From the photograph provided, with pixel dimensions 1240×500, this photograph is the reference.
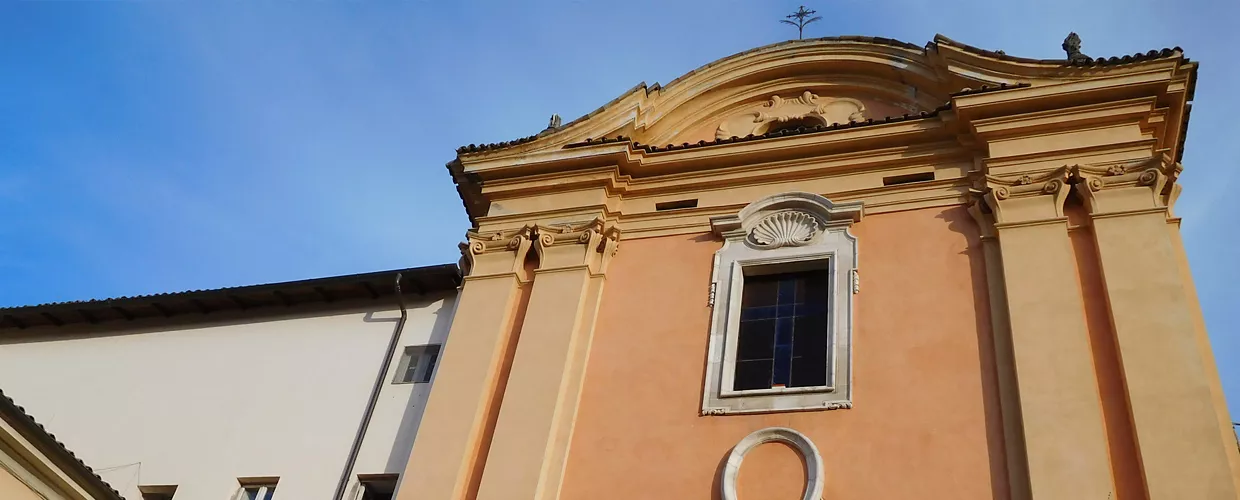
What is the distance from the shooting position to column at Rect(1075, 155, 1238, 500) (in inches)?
379

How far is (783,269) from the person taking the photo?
13508 millimetres

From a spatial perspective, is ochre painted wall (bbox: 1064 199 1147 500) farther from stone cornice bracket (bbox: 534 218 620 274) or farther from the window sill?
stone cornice bracket (bbox: 534 218 620 274)

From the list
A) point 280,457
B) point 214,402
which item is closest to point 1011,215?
point 280,457

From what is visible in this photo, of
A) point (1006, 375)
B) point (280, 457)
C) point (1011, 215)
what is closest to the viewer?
point (1006, 375)

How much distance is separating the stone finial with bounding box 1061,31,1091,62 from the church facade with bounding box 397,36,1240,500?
0.06m

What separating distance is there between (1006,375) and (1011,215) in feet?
7.28

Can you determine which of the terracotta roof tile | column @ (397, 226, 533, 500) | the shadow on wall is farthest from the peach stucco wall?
the shadow on wall

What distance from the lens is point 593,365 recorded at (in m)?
13.0

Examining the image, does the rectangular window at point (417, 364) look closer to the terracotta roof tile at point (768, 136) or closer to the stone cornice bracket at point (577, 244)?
the stone cornice bracket at point (577, 244)

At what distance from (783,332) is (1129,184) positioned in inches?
161

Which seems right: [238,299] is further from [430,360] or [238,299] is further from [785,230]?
[785,230]

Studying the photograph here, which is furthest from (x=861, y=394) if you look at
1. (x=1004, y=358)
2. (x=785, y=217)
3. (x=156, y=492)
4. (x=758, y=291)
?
(x=156, y=492)

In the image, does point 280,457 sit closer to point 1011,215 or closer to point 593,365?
point 593,365

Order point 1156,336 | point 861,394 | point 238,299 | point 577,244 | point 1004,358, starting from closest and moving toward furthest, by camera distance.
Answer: point 1156,336
point 1004,358
point 861,394
point 577,244
point 238,299
